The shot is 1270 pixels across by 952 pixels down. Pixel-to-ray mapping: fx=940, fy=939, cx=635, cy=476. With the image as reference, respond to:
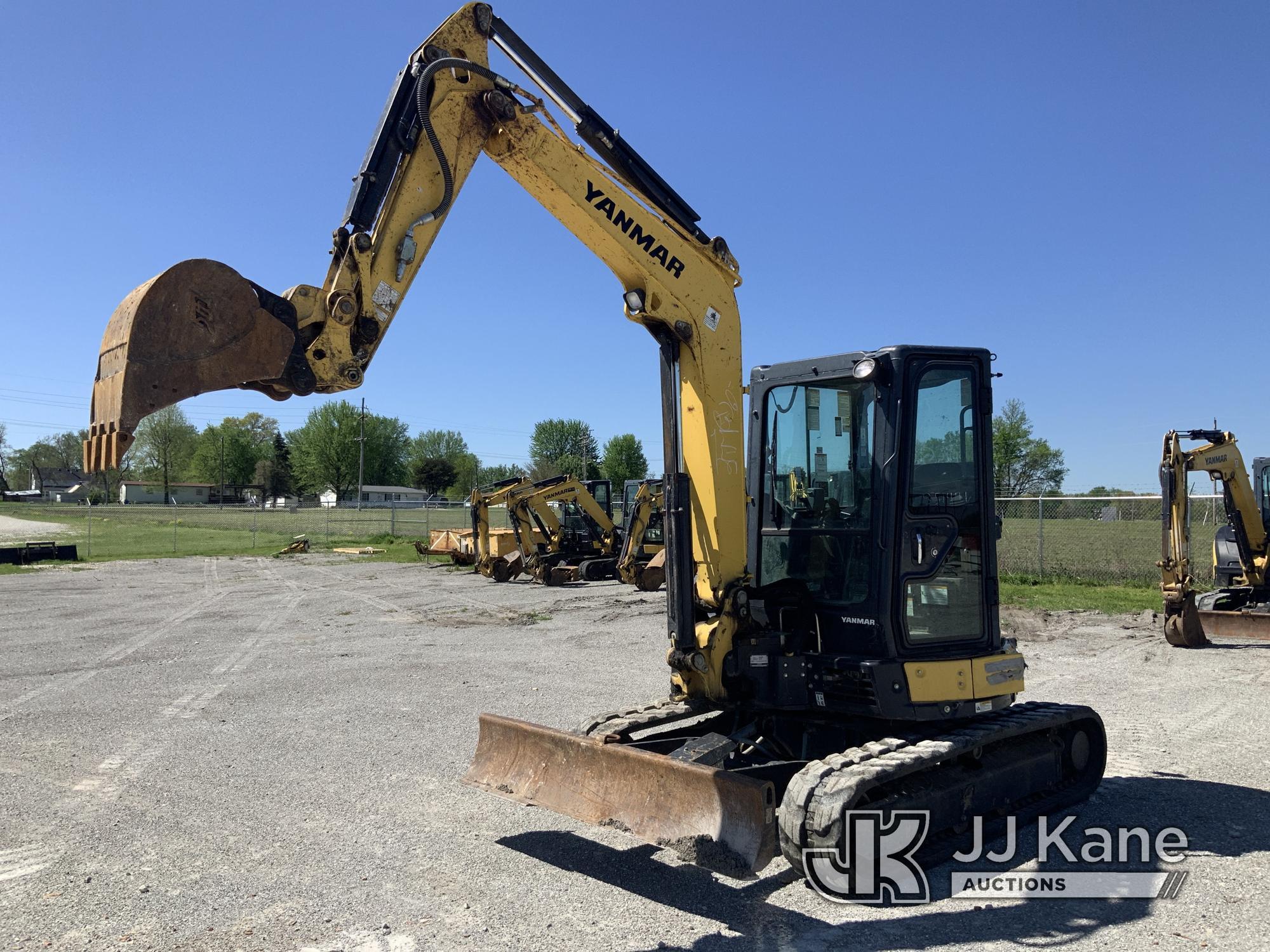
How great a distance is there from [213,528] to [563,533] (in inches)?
1248

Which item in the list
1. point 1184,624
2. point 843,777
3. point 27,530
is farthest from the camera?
point 27,530

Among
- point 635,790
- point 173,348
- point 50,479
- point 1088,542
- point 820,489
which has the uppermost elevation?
point 50,479

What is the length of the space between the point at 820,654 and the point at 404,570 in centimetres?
2272

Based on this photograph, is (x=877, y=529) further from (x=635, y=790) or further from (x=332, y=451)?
(x=332, y=451)

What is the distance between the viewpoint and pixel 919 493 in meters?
5.49

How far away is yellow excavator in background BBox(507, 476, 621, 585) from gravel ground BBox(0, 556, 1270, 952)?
954 cm

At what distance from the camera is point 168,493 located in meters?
97.7

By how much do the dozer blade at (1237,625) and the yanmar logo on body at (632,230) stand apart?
10720 mm

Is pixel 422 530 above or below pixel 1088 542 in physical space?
below

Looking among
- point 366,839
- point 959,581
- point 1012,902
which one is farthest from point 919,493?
point 366,839

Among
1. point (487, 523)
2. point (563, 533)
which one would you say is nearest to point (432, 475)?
point (487, 523)

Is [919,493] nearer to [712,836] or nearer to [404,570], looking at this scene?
[712,836]

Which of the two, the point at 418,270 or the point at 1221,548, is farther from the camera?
the point at 1221,548

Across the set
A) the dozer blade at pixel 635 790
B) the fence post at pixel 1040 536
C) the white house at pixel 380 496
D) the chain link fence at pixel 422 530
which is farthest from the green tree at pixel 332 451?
the dozer blade at pixel 635 790
